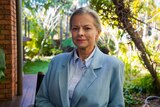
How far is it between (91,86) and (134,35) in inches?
102

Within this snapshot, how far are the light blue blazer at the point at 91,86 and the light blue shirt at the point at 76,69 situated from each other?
0.03 metres

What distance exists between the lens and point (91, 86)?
139cm

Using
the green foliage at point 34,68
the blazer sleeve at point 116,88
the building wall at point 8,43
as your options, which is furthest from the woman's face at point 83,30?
the green foliage at point 34,68

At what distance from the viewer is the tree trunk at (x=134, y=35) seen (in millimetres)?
3588

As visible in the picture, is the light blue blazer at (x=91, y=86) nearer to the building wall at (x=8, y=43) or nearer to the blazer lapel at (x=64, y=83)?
the blazer lapel at (x=64, y=83)

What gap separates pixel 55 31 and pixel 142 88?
8048 mm


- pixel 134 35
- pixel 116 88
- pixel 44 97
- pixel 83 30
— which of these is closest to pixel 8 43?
pixel 134 35

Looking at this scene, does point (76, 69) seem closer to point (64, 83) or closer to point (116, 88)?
point (64, 83)

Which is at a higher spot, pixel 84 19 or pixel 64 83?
pixel 84 19

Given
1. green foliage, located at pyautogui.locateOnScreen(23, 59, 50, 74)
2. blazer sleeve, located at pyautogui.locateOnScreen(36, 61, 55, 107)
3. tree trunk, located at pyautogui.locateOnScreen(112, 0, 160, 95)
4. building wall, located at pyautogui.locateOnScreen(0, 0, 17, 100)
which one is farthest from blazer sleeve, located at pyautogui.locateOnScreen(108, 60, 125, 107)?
green foliage, located at pyautogui.locateOnScreen(23, 59, 50, 74)

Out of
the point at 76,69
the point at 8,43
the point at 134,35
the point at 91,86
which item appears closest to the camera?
the point at 91,86

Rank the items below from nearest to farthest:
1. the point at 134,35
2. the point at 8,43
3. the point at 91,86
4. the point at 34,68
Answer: the point at 91,86
the point at 8,43
the point at 134,35
the point at 34,68

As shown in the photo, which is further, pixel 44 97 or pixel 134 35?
pixel 134 35

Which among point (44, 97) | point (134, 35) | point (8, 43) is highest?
point (134, 35)
